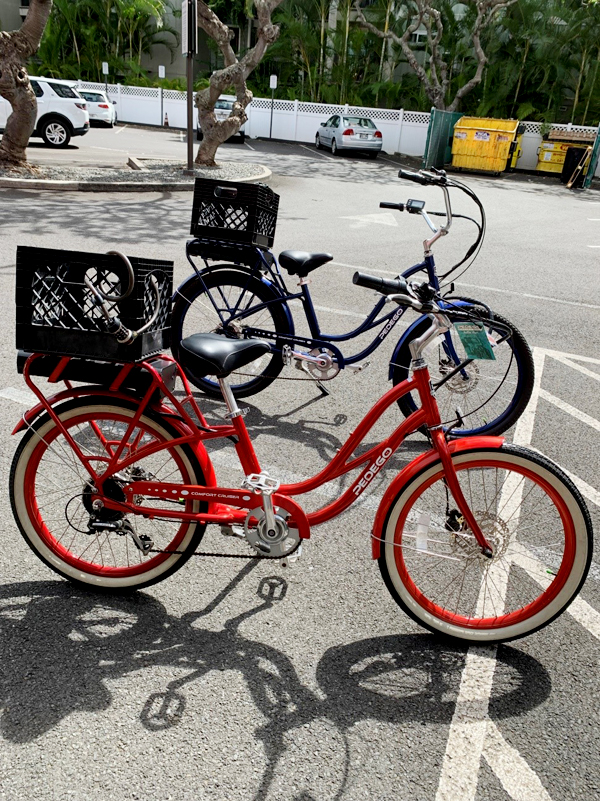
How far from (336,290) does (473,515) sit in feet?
16.8

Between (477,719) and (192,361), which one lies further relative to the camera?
(192,361)

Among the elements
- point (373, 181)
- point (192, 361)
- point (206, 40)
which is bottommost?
point (373, 181)

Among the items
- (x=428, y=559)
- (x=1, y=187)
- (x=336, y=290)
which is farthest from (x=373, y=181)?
(x=428, y=559)

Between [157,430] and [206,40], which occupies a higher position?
[206,40]

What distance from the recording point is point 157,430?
2598mm

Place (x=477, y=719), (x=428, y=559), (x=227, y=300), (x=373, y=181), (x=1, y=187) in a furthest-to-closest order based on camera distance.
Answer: (x=373, y=181)
(x=1, y=187)
(x=227, y=300)
(x=428, y=559)
(x=477, y=719)

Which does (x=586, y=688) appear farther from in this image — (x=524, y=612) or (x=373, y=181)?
(x=373, y=181)

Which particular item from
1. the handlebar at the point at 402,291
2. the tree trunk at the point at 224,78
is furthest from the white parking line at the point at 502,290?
the tree trunk at the point at 224,78

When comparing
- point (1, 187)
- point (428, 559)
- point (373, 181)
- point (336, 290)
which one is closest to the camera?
point (428, 559)

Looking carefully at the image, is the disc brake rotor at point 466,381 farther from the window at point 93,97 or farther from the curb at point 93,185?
the window at point 93,97

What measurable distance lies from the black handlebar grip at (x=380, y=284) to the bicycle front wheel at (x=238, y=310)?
6.02ft

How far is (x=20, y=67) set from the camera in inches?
458

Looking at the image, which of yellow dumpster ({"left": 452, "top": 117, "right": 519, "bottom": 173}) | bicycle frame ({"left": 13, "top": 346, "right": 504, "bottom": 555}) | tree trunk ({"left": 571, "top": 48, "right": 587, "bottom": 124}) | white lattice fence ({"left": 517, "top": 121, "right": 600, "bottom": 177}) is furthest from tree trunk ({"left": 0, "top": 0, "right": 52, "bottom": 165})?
tree trunk ({"left": 571, "top": 48, "right": 587, "bottom": 124})

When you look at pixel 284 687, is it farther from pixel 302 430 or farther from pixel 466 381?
pixel 466 381
